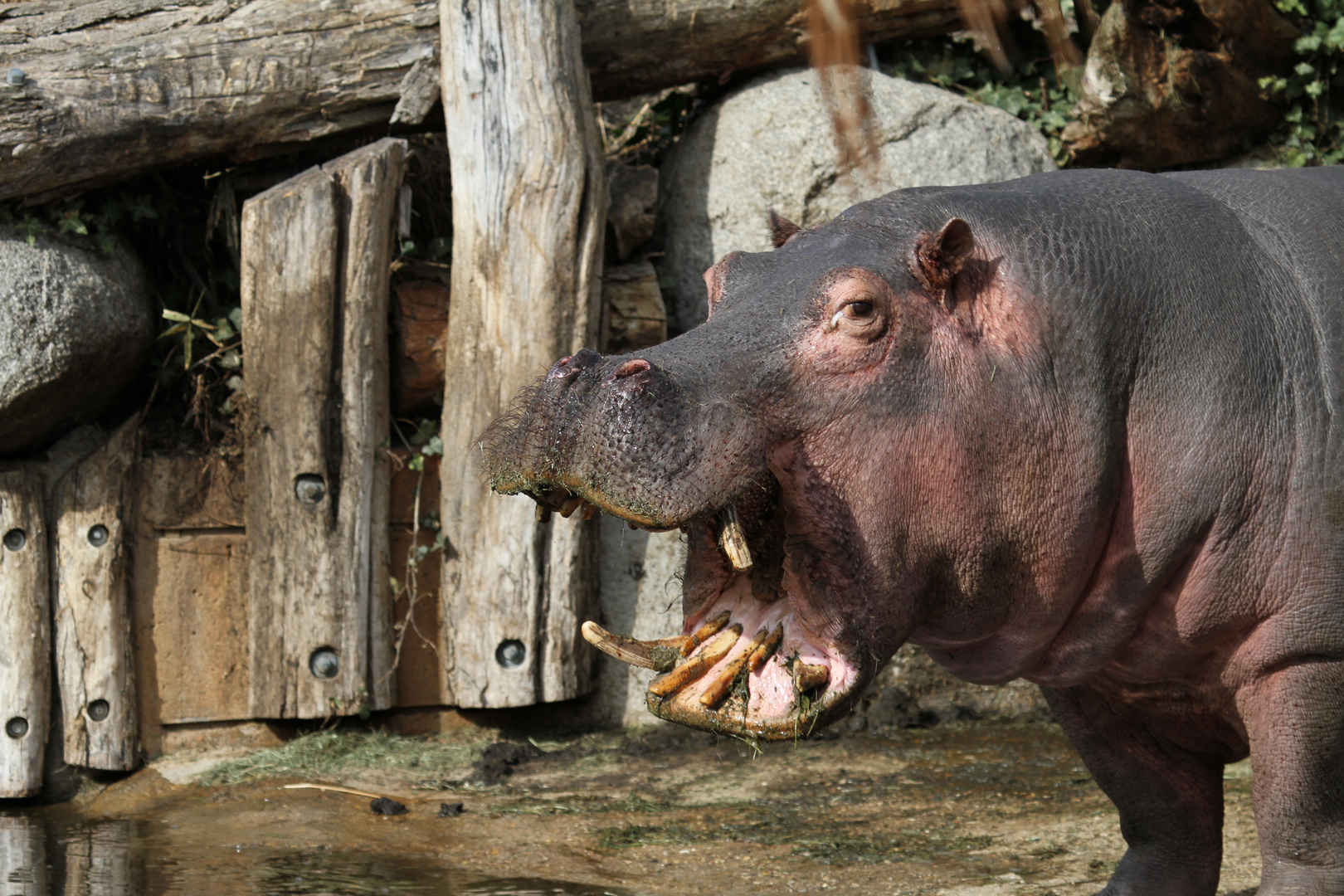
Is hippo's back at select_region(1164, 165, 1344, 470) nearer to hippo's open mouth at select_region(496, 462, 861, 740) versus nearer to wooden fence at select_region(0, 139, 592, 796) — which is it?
hippo's open mouth at select_region(496, 462, 861, 740)

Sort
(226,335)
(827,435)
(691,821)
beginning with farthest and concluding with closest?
(226,335) < (691,821) < (827,435)

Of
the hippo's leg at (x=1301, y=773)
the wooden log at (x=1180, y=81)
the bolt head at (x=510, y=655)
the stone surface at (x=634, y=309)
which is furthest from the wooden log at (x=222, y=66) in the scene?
the hippo's leg at (x=1301, y=773)

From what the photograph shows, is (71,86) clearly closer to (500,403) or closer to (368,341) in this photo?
(368,341)

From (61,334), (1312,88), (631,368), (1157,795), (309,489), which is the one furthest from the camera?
(1312,88)

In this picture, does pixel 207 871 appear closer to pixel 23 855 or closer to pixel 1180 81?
pixel 23 855

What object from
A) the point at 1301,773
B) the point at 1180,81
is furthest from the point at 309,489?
the point at 1301,773

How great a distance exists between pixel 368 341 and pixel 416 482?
54 cm

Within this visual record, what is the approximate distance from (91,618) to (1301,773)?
379 centimetres

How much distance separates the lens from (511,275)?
4.62 m

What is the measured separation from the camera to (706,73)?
16.8 feet

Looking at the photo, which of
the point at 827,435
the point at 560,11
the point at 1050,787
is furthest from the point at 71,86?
the point at 1050,787

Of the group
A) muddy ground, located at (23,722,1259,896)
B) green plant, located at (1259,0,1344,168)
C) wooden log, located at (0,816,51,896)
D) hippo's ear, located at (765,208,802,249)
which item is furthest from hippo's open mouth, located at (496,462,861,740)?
green plant, located at (1259,0,1344,168)

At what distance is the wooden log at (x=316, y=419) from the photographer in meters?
4.61

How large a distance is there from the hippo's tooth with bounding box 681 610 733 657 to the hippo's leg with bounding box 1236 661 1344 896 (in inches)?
33.4
